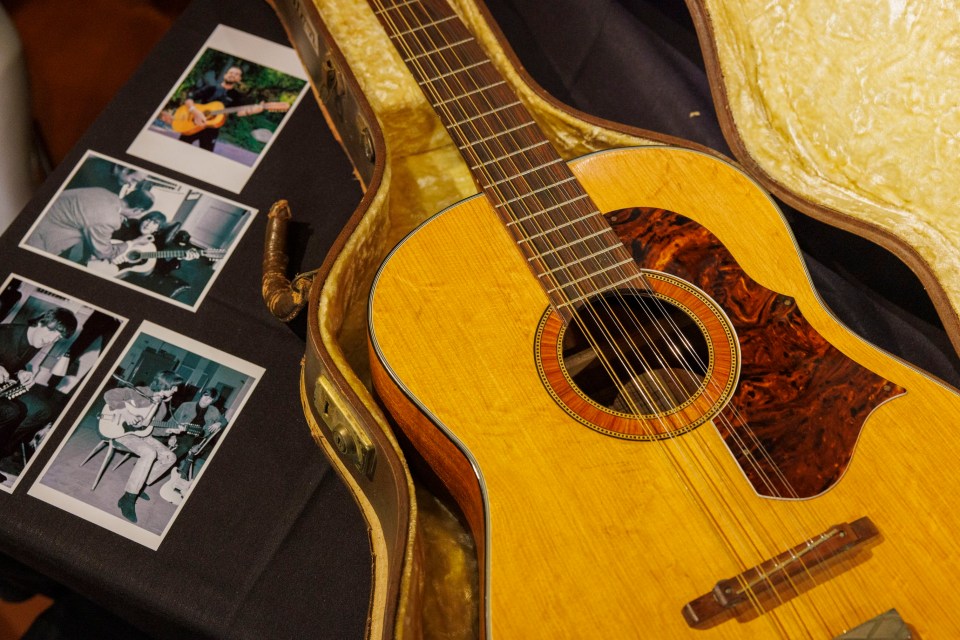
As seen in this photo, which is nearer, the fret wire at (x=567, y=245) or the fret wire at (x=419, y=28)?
the fret wire at (x=567, y=245)

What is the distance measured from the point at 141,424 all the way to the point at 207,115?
634 millimetres

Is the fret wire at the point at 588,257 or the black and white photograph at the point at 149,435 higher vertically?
the fret wire at the point at 588,257

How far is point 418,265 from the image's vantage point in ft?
3.46

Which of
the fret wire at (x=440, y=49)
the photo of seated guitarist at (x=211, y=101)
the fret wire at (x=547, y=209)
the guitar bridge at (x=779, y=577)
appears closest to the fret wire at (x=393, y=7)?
the fret wire at (x=440, y=49)

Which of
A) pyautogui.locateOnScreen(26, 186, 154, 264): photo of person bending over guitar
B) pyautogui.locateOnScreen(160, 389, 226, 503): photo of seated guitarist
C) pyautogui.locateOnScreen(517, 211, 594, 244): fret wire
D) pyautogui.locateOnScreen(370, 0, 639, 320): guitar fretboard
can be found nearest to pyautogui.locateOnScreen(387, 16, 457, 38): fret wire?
pyautogui.locateOnScreen(370, 0, 639, 320): guitar fretboard

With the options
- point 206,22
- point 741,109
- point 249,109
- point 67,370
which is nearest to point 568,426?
point 741,109

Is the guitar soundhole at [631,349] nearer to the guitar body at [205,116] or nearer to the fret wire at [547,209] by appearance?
the fret wire at [547,209]

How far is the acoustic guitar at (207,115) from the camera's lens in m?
1.51

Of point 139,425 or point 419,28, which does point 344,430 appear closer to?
point 139,425

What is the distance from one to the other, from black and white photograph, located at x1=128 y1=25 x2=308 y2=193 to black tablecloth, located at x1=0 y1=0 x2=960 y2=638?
0.09 ft

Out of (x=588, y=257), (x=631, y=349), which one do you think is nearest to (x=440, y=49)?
(x=588, y=257)

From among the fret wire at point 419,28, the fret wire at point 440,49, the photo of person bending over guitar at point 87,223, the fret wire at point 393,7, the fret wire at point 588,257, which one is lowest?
the fret wire at point 588,257

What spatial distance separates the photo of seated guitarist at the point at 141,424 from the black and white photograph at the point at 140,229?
6.4 inches

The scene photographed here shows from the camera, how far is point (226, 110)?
5.01 feet
